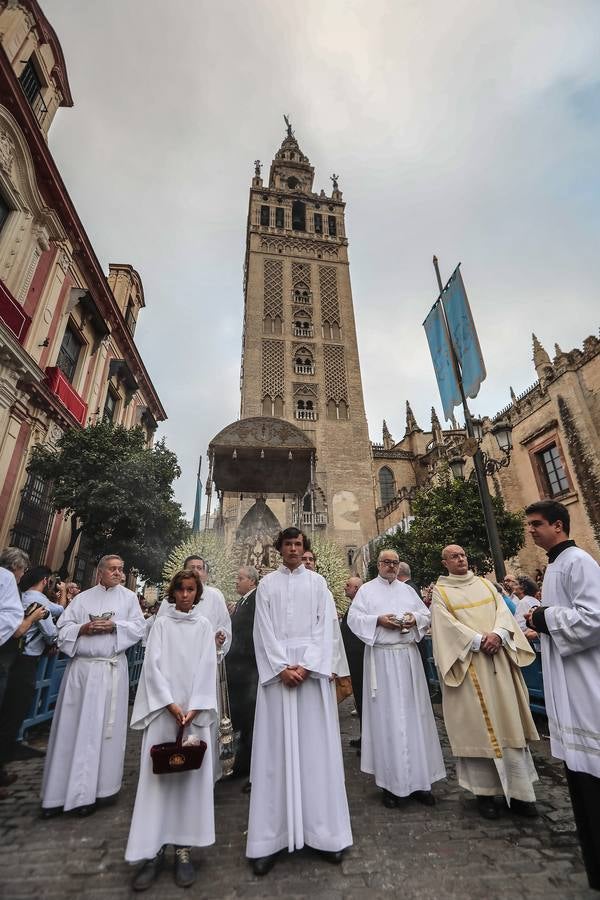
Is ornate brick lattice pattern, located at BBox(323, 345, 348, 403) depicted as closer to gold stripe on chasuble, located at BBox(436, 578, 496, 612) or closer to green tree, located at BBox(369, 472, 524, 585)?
green tree, located at BBox(369, 472, 524, 585)

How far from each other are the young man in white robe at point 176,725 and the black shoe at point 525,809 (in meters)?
2.30

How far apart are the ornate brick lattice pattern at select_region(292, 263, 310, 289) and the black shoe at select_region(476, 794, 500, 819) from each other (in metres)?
32.5

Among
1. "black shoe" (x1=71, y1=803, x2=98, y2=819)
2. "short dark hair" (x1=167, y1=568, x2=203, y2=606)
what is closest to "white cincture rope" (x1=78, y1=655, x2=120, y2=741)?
"black shoe" (x1=71, y1=803, x2=98, y2=819)

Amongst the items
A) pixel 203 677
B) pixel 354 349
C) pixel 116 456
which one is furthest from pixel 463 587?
pixel 354 349

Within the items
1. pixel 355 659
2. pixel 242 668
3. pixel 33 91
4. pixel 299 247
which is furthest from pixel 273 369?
pixel 242 668

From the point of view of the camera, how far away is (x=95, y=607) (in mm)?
3895

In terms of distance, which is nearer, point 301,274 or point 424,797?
point 424,797

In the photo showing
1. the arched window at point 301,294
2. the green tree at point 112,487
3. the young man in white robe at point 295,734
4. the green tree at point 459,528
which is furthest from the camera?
the arched window at point 301,294

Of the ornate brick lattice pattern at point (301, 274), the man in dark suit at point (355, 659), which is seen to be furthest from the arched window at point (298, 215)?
the man in dark suit at point (355, 659)

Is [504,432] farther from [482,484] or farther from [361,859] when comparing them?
[361,859]

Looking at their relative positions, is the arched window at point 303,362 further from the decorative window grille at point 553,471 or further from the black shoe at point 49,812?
the black shoe at point 49,812

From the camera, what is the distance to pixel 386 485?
3303 centimetres

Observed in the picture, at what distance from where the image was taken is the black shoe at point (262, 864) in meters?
2.40

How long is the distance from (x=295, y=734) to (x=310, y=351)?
28.0 m
